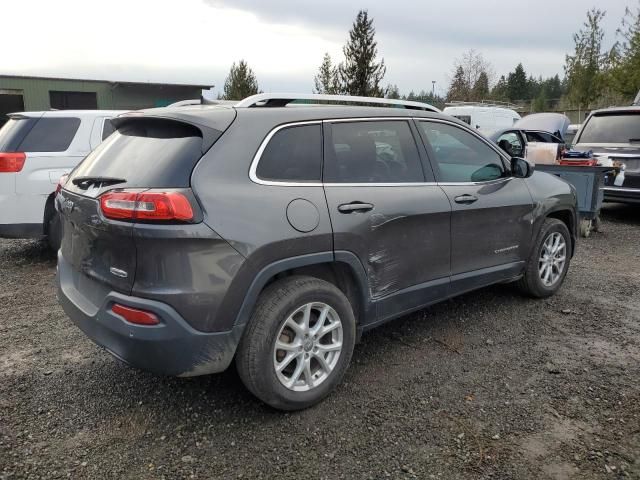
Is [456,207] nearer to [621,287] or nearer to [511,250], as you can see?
[511,250]

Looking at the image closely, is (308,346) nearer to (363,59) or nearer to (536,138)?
(536,138)

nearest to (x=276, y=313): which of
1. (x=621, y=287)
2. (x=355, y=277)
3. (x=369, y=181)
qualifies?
(x=355, y=277)

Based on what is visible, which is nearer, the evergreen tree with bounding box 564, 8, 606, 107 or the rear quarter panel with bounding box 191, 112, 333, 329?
the rear quarter panel with bounding box 191, 112, 333, 329

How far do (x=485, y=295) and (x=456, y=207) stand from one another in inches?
63.1

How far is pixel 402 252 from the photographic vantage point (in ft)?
11.4

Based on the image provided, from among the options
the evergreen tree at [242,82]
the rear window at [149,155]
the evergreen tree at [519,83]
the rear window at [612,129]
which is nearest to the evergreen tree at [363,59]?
the evergreen tree at [242,82]

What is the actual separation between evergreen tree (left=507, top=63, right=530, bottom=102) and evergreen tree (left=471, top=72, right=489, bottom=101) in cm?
4266

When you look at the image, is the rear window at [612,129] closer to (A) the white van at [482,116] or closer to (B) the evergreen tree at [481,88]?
(A) the white van at [482,116]

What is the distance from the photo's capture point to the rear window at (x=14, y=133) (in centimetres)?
584

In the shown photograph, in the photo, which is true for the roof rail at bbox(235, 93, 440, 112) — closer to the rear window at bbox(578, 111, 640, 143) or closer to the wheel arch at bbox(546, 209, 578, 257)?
the wheel arch at bbox(546, 209, 578, 257)

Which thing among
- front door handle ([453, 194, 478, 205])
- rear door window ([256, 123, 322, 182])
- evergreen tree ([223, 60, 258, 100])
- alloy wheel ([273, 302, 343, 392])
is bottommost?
alloy wheel ([273, 302, 343, 392])

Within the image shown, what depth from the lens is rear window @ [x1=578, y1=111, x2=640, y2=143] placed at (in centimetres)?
880

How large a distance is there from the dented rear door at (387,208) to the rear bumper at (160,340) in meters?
0.90

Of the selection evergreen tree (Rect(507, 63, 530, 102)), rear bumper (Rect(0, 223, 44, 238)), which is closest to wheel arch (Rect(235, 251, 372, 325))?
rear bumper (Rect(0, 223, 44, 238))
